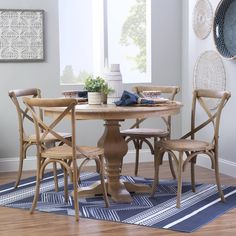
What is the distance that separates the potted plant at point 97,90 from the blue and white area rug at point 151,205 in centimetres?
77

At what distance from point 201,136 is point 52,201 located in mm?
2022

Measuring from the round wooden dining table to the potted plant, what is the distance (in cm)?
9

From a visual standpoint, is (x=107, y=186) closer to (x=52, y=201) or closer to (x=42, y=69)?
(x=52, y=201)

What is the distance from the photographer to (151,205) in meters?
3.79

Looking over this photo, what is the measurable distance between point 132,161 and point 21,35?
177 cm

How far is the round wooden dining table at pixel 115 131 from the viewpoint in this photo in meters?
3.52

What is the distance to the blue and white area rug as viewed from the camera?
3.41 meters

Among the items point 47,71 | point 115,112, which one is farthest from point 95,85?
point 47,71

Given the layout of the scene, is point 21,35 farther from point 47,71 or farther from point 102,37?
point 102,37

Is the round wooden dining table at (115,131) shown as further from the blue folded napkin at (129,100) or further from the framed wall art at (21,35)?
the framed wall art at (21,35)

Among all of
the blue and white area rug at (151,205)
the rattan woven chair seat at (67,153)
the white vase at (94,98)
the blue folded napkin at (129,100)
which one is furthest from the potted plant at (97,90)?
the blue and white area rug at (151,205)

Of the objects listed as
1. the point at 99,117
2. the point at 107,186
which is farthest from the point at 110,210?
the point at 99,117

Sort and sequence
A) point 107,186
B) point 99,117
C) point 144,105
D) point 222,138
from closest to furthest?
point 99,117
point 144,105
point 107,186
point 222,138

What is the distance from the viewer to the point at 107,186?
407 cm
